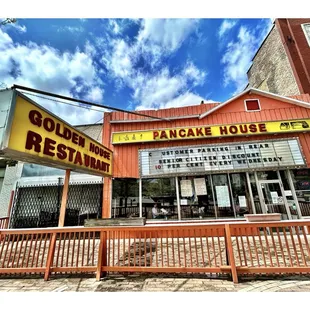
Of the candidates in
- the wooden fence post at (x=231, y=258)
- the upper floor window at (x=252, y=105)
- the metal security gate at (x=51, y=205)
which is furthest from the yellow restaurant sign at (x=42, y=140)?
the upper floor window at (x=252, y=105)

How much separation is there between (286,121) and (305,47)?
914cm

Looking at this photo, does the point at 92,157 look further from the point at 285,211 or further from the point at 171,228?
the point at 285,211

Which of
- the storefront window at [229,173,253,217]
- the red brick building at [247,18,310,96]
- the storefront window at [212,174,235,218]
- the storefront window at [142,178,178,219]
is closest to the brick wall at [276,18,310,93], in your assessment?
the red brick building at [247,18,310,96]

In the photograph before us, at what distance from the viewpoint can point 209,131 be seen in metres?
9.49

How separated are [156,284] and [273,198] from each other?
7.70m

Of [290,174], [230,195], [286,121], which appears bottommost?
[230,195]

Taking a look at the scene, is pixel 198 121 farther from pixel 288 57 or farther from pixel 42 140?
pixel 288 57

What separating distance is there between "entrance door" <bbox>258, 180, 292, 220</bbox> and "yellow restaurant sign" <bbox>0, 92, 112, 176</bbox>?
8.34 metres

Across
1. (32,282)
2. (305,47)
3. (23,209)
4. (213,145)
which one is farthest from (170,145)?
(305,47)

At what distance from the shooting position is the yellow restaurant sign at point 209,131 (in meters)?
9.09

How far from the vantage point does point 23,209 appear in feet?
35.7

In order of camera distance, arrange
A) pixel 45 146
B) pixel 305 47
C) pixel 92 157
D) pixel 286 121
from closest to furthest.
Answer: pixel 45 146 → pixel 92 157 → pixel 286 121 → pixel 305 47

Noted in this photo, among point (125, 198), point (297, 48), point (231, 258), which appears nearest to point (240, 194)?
point (231, 258)

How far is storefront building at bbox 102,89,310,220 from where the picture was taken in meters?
8.66
